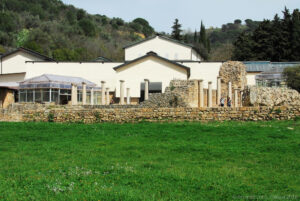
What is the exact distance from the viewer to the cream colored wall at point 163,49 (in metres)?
60.3

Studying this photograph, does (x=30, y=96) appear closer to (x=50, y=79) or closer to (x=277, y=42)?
(x=50, y=79)

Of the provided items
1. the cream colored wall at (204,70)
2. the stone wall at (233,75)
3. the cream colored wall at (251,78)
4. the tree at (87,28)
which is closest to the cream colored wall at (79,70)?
the cream colored wall at (204,70)

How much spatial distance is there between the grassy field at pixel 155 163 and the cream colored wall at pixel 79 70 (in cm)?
3482

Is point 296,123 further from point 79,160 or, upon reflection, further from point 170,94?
point 79,160

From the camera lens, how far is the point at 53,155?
454 inches

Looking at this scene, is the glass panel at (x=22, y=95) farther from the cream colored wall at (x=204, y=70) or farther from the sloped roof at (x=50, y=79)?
the cream colored wall at (x=204, y=70)

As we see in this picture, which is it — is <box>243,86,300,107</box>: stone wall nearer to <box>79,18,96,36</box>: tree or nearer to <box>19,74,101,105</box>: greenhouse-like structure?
<box>19,74,101,105</box>: greenhouse-like structure

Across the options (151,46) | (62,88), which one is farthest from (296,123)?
(151,46)

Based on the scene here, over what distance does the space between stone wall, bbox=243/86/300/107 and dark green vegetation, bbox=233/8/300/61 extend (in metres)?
40.0

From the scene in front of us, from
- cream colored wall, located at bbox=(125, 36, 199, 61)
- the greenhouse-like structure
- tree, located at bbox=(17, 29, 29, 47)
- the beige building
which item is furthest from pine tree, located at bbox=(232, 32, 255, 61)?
tree, located at bbox=(17, 29, 29, 47)

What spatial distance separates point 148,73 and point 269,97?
25.3m

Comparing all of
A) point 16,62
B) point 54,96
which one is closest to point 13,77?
point 16,62

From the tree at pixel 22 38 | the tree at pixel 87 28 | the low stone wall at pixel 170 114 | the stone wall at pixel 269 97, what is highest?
the tree at pixel 87 28

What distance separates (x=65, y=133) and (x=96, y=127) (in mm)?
1954
